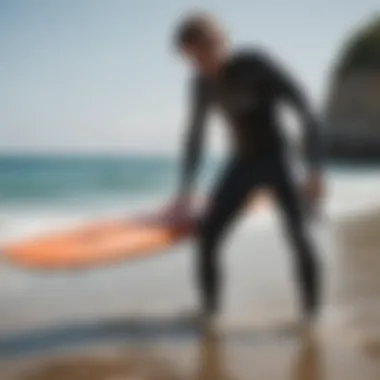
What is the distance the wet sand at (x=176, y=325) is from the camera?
1.44 metres

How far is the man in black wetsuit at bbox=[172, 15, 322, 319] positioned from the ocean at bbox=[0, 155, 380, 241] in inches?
2.4

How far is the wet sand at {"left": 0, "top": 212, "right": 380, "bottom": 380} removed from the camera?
56.7 inches

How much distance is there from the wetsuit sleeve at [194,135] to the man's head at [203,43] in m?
0.05

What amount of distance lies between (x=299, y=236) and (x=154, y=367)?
0.44m

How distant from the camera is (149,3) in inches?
Result: 63.4

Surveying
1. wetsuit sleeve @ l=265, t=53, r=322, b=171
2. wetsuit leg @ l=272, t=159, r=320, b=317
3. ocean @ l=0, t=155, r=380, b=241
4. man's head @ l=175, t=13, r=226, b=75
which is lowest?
wetsuit leg @ l=272, t=159, r=320, b=317

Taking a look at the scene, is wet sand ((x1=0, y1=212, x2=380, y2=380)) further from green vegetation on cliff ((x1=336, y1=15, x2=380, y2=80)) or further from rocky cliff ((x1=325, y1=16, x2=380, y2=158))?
green vegetation on cliff ((x1=336, y1=15, x2=380, y2=80))

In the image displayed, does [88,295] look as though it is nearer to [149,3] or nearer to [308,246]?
[308,246]

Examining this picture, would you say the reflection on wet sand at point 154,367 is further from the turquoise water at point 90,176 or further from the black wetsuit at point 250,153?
the turquoise water at point 90,176

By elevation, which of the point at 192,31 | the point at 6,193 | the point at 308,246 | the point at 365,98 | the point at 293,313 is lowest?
the point at 293,313

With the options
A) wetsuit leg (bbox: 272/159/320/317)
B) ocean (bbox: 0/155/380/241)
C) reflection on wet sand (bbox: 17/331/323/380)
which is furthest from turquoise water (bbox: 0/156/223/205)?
reflection on wet sand (bbox: 17/331/323/380)

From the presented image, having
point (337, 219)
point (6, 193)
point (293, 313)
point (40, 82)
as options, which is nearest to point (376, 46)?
point (337, 219)

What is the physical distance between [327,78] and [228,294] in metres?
0.55

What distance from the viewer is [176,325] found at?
158 centimetres
